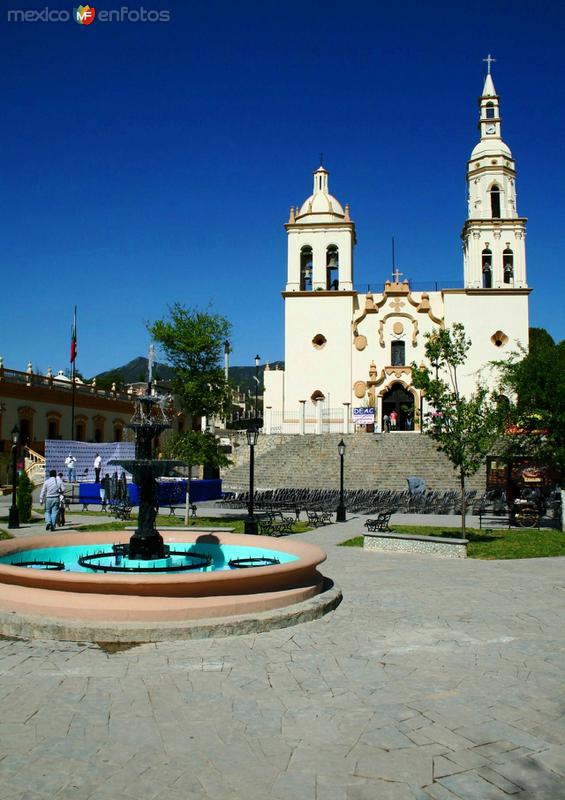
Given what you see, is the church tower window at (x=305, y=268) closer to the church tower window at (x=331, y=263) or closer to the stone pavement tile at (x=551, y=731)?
the church tower window at (x=331, y=263)

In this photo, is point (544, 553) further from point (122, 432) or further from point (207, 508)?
point (122, 432)

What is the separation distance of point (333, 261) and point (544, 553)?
32951mm

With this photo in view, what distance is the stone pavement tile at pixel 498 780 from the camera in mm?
3822

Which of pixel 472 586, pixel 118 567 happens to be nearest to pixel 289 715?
pixel 118 567

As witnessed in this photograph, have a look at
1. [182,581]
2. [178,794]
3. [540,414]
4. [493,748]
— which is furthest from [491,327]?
[178,794]

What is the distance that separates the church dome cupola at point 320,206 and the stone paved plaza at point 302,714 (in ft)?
126

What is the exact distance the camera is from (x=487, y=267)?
4250 centimetres

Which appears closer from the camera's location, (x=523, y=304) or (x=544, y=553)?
(x=544, y=553)

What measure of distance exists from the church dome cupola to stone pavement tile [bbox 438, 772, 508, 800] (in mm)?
41643

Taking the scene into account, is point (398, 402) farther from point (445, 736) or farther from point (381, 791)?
point (381, 791)

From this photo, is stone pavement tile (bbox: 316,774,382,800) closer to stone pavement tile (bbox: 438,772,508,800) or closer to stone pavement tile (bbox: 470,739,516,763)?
stone pavement tile (bbox: 438,772,508,800)

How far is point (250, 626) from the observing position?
6969 millimetres

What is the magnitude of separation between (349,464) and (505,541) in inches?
692

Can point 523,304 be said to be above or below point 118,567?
above
